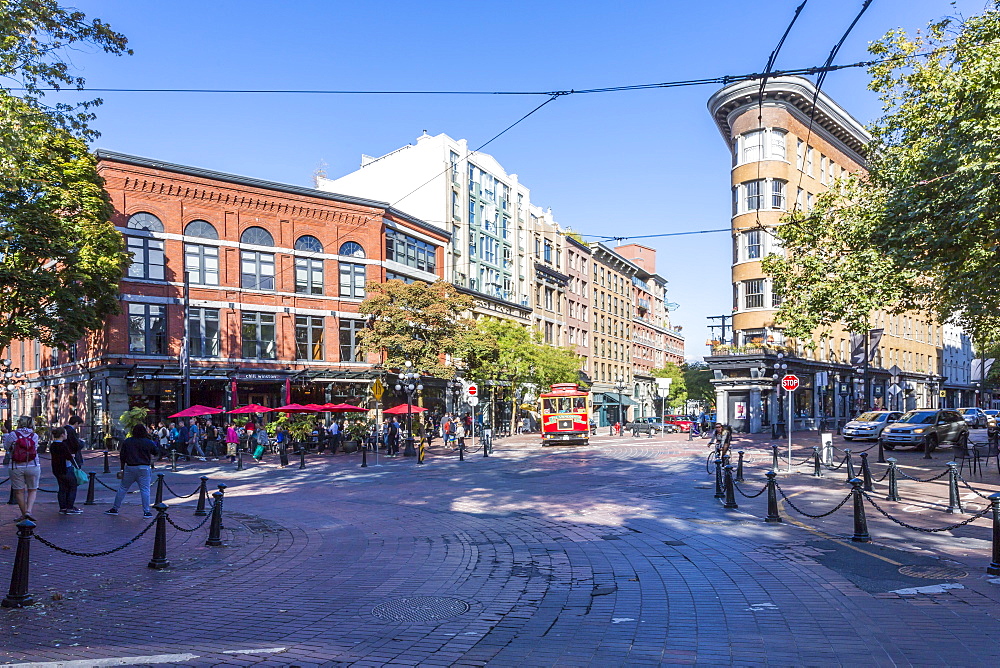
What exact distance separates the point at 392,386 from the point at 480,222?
17834 mm

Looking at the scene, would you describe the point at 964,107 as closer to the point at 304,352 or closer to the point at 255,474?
the point at 255,474

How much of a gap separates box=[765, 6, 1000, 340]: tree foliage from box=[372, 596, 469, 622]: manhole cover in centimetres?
1199

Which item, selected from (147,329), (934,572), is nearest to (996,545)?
(934,572)

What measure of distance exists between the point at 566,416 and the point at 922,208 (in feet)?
75.8

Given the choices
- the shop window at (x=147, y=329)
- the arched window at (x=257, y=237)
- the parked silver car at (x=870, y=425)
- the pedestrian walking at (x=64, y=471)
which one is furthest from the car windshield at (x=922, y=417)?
the shop window at (x=147, y=329)

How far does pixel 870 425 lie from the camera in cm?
3534

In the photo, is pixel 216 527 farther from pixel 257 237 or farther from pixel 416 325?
pixel 257 237

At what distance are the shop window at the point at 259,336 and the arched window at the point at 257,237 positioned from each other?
389cm

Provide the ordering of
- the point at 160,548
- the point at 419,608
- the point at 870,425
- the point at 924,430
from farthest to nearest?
1. the point at 870,425
2. the point at 924,430
3. the point at 160,548
4. the point at 419,608

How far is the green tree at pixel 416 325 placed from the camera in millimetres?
38156

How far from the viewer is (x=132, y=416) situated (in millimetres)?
30141

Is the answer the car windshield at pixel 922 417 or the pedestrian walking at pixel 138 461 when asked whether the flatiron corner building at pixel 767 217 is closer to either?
the car windshield at pixel 922 417

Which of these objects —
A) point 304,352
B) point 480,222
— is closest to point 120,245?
point 304,352

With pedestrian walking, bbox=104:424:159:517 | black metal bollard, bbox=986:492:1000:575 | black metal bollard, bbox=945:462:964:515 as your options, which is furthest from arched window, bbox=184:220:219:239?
black metal bollard, bbox=986:492:1000:575
